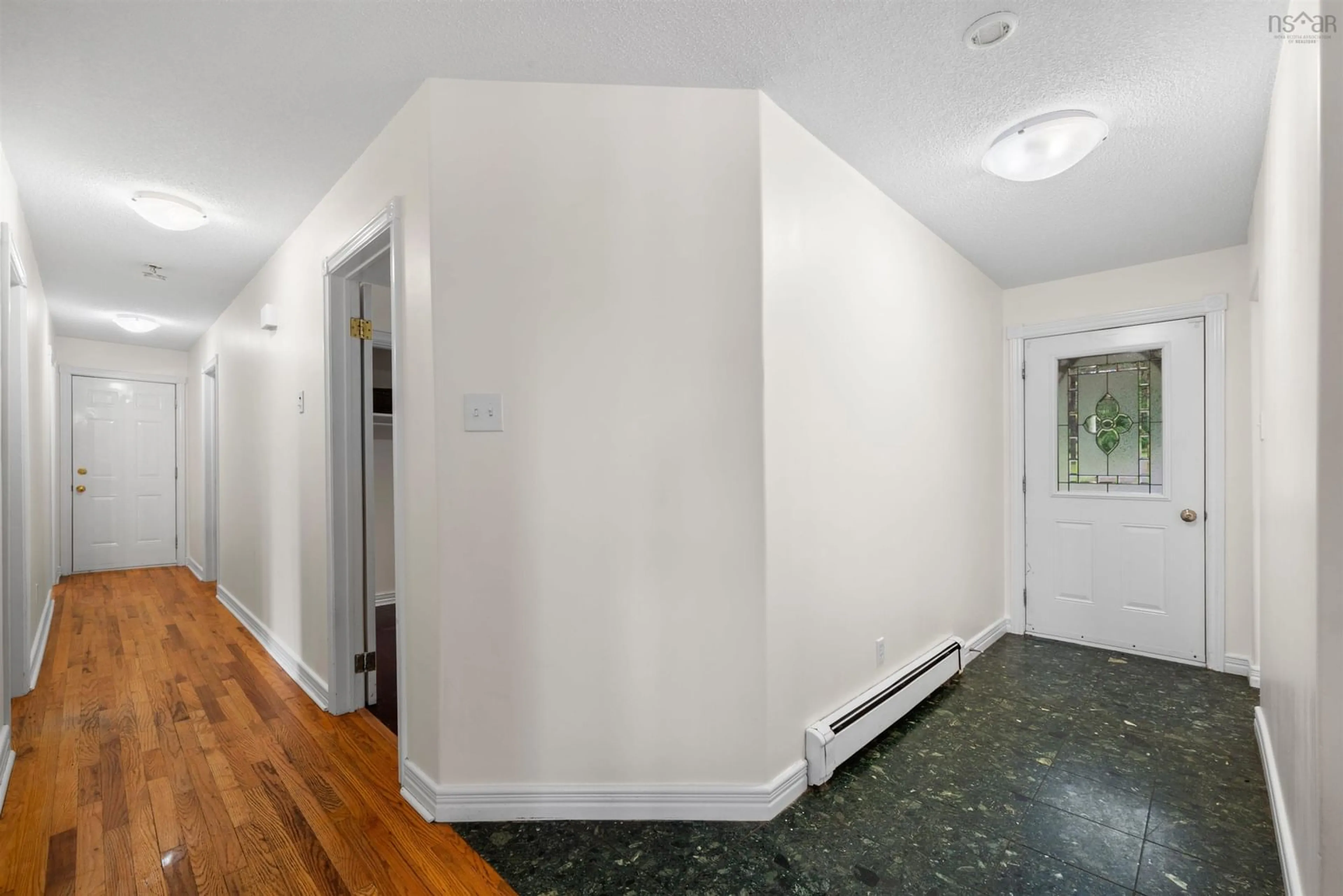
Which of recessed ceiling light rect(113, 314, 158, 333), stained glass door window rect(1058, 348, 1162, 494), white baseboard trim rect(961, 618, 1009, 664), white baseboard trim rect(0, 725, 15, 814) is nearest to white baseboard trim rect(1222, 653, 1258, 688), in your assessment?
stained glass door window rect(1058, 348, 1162, 494)

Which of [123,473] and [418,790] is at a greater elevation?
[123,473]

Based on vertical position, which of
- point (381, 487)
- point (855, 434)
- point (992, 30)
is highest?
point (992, 30)

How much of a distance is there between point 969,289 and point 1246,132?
1416 mm

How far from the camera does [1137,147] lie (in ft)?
7.41

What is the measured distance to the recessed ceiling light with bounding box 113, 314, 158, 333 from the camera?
4730 millimetres

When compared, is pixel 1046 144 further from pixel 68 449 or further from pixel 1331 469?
pixel 68 449

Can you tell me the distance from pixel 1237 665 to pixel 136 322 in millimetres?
7958

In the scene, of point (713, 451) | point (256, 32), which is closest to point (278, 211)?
point (256, 32)

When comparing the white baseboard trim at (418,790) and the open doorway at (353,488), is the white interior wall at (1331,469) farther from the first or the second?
the open doorway at (353,488)

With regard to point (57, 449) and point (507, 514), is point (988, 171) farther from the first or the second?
point (57, 449)

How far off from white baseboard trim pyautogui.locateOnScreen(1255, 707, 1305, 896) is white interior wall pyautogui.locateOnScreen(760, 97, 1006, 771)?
1215 millimetres

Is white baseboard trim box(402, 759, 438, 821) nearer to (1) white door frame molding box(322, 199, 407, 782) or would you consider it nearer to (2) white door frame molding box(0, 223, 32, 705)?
(1) white door frame molding box(322, 199, 407, 782)

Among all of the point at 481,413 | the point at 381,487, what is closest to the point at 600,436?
the point at 481,413

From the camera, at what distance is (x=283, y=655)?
10.7 feet
